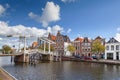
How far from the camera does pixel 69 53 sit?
102750 millimetres

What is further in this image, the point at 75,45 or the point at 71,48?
the point at 75,45

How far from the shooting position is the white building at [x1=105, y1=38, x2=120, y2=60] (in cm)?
7725

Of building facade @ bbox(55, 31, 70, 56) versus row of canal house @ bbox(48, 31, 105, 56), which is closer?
row of canal house @ bbox(48, 31, 105, 56)

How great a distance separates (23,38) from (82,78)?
2005 inches

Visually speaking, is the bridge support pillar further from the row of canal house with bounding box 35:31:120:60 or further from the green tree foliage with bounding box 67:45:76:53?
the row of canal house with bounding box 35:31:120:60

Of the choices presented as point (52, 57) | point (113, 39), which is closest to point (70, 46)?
point (52, 57)

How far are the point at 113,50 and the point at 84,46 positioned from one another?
20444 mm

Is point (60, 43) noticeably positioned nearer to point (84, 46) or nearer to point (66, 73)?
point (84, 46)

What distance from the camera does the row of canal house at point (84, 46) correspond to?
7794 centimetres

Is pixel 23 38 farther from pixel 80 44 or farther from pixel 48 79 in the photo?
pixel 48 79

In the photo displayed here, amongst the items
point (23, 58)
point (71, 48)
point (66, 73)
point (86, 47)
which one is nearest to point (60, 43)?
point (71, 48)

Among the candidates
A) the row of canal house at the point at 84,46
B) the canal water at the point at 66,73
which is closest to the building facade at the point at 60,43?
the row of canal house at the point at 84,46

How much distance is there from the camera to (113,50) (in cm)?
7831

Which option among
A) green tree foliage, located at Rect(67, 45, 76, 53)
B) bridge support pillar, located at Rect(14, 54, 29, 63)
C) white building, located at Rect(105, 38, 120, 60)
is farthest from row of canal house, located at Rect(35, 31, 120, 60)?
bridge support pillar, located at Rect(14, 54, 29, 63)
